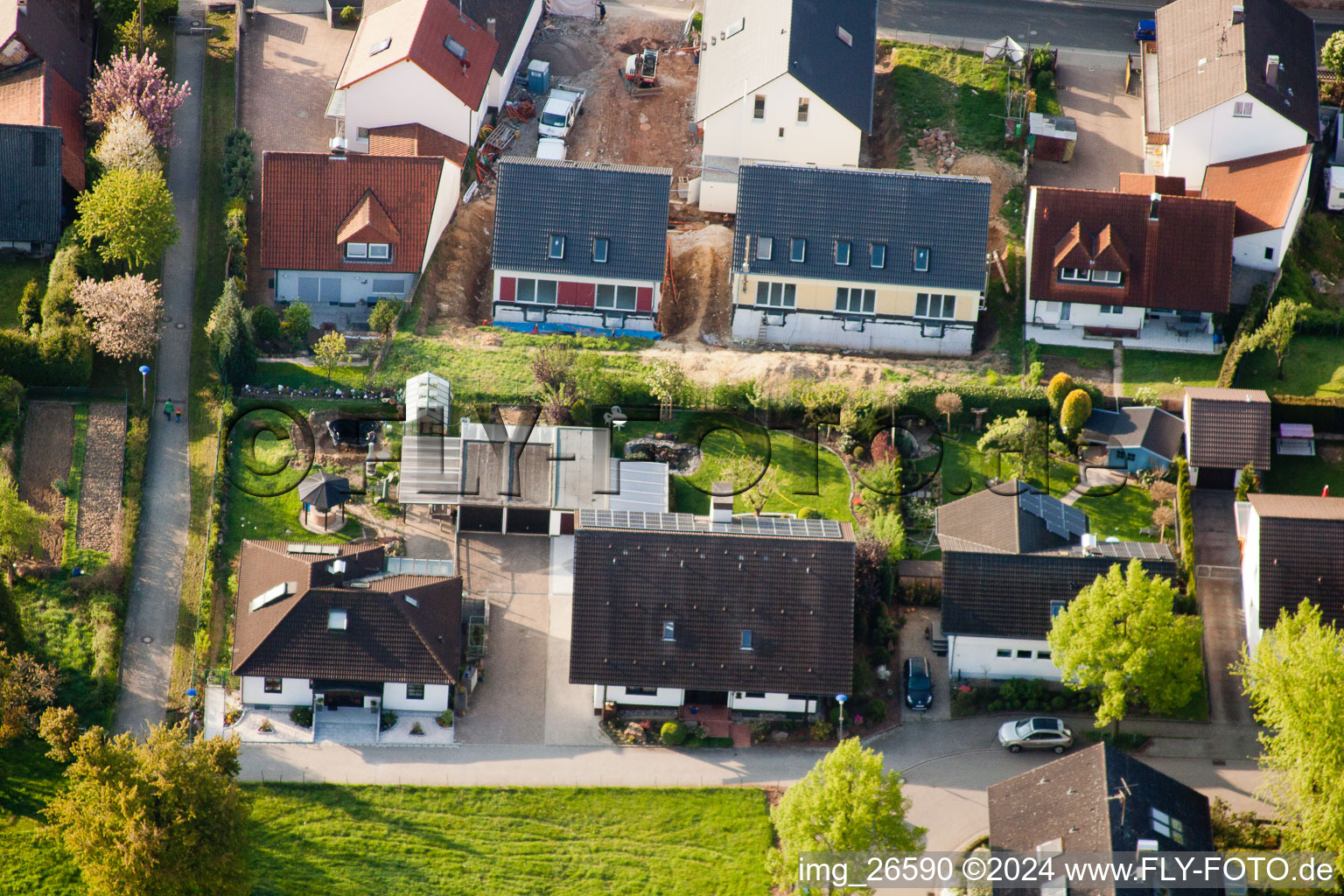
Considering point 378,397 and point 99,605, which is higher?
point 378,397

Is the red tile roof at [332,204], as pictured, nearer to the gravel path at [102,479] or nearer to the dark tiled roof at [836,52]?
the gravel path at [102,479]

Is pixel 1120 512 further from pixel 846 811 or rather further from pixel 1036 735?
pixel 846 811

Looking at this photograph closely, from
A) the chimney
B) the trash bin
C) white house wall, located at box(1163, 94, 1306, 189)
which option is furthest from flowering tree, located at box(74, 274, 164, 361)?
white house wall, located at box(1163, 94, 1306, 189)

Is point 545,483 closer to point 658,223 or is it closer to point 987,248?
point 658,223

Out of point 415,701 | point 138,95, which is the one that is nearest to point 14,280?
point 138,95

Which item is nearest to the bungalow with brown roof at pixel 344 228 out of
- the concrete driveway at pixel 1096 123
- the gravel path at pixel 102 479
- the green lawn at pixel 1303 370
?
the gravel path at pixel 102 479

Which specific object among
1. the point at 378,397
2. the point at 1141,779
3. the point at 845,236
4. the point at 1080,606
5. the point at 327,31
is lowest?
the point at 1141,779

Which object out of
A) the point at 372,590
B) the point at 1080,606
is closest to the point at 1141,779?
the point at 1080,606

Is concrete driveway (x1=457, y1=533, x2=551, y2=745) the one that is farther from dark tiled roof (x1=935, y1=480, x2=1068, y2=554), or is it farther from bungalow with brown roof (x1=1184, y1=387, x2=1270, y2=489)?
bungalow with brown roof (x1=1184, y1=387, x2=1270, y2=489)
